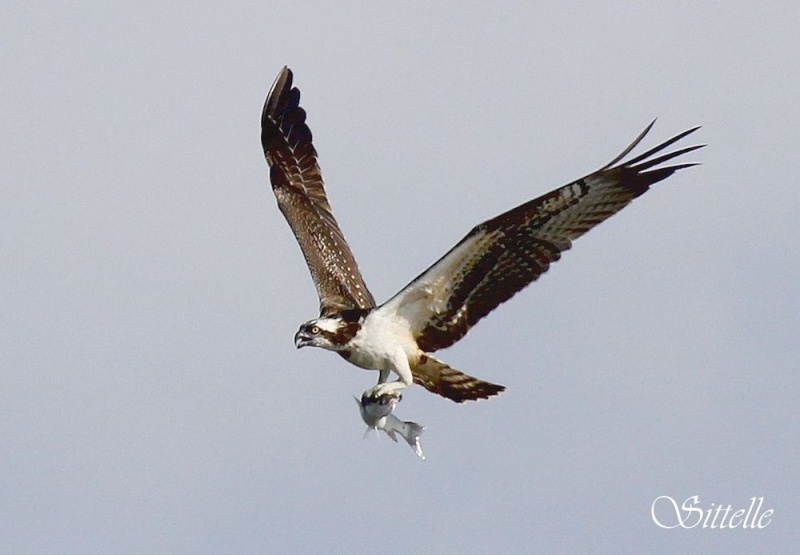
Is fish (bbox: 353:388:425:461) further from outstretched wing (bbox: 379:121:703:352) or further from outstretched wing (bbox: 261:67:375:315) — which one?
outstretched wing (bbox: 261:67:375:315)

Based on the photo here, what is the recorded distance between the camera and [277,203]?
17297 millimetres

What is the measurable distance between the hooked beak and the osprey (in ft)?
0.04

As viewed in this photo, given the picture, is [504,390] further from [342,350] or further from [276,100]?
[276,100]

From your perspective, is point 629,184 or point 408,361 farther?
point 408,361

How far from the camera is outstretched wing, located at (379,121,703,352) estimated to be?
13.2 metres

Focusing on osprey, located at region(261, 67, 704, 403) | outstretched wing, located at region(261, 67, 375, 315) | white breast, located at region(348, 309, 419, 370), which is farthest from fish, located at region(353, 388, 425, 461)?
outstretched wing, located at region(261, 67, 375, 315)

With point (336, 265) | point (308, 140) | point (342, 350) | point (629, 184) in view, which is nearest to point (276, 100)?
point (308, 140)

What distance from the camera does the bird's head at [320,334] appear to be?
14.2 m

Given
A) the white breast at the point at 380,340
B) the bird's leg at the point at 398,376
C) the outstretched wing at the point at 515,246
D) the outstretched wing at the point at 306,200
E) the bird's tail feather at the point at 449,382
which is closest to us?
the outstretched wing at the point at 515,246

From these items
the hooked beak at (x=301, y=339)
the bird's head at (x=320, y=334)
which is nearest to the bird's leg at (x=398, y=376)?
the bird's head at (x=320, y=334)

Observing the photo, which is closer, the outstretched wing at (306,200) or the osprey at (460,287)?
the osprey at (460,287)

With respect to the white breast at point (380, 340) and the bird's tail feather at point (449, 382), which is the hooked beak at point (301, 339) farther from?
the bird's tail feather at point (449, 382)

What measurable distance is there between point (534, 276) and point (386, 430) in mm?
1591

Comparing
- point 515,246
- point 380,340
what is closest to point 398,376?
point 380,340
